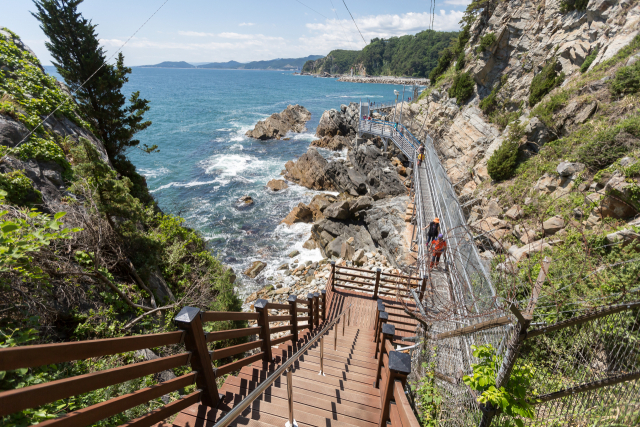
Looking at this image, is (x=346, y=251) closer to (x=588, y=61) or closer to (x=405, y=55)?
(x=588, y=61)

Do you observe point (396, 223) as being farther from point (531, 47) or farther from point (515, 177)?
point (531, 47)

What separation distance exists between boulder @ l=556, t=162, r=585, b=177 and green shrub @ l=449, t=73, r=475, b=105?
17087 mm

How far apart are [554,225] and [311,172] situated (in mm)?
21202

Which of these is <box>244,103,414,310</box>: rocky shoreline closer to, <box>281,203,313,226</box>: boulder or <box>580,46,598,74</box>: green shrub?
<box>281,203,313,226</box>: boulder

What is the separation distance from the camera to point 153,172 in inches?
1325

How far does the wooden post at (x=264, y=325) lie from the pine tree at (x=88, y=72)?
1200cm

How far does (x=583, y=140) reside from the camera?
392 inches

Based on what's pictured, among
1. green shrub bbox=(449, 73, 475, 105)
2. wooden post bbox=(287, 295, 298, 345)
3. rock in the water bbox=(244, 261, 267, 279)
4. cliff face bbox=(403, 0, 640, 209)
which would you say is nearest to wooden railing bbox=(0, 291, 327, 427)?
wooden post bbox=(287, 295, 298, 345)

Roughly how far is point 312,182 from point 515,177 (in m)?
17.7

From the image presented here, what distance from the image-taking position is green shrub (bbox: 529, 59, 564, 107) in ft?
49.2

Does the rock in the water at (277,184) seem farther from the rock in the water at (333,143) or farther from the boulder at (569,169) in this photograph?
the boulder at (569,169)

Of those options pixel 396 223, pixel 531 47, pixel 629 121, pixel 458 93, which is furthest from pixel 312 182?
pixel 629 121

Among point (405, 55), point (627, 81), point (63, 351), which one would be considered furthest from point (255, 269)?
point (405, 55)

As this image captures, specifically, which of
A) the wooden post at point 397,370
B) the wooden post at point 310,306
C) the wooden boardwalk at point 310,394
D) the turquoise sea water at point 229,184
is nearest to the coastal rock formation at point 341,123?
the turquoise sea water at point 229,184
